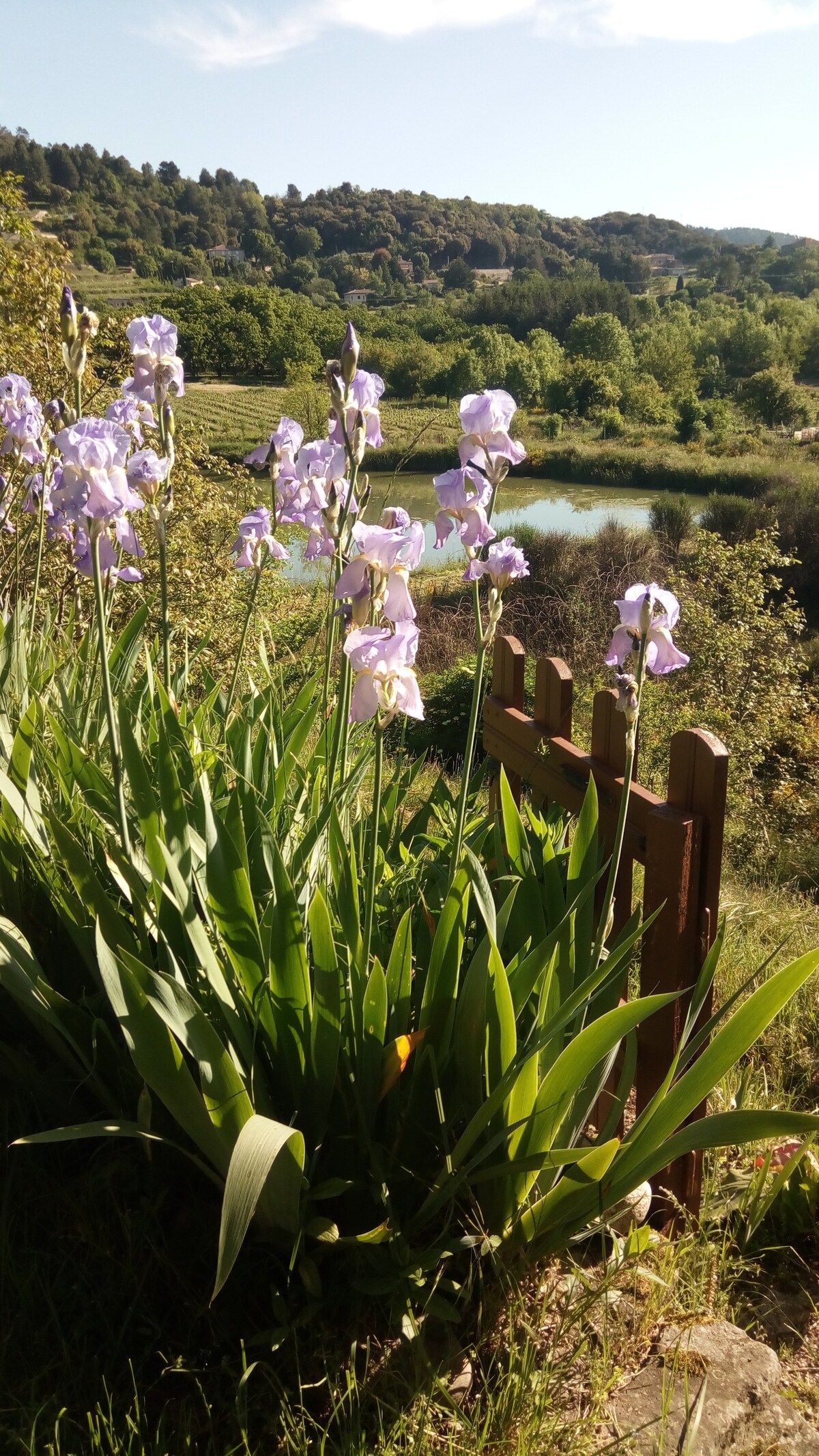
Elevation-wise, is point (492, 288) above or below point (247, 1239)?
above

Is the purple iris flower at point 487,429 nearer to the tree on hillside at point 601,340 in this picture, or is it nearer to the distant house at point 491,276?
the tree on hillside at point 601,340

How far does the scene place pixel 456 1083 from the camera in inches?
55.4

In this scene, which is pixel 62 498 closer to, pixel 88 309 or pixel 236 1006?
pixel 88 309

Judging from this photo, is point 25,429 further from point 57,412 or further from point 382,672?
point 382,672

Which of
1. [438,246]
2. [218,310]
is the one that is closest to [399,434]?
[218,310]

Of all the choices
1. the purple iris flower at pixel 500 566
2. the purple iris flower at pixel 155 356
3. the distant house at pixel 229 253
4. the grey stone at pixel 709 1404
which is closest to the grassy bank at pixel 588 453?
the distant house at pixel 229 253

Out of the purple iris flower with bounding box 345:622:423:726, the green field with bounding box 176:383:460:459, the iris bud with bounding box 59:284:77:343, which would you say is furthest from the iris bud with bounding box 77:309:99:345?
the green field with bounding box 176:383:460:459

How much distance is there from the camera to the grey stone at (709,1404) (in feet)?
3.86

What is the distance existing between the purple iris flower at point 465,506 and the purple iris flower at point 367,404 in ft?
0.55

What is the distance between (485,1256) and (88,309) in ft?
5.96

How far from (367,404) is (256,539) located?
2.75 ft

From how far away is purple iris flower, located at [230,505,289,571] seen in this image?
2.31m

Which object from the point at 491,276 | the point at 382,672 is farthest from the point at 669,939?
the point at 491,276

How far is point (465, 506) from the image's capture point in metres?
1.52
